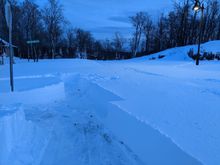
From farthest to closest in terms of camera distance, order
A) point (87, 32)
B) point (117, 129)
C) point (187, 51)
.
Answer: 1. point (87, 32)
2. point (187, 51)
3. point (117, 129)

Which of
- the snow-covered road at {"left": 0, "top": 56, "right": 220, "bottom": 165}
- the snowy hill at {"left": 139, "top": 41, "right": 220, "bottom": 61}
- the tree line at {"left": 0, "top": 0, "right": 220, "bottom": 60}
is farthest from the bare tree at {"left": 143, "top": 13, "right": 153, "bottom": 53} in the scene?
the snow-covered road at {"left": 0, "top": 56, "right": 220, "bottom": 165}

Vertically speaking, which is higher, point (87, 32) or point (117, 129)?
point (87, 32)

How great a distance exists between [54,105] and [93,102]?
1.14 m

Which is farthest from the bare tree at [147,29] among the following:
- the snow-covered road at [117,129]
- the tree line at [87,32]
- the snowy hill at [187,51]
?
the snow-covered road at [117,129]

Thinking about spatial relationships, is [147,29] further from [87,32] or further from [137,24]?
[87,32]

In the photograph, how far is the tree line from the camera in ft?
86.1

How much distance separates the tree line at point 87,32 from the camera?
1033 inches

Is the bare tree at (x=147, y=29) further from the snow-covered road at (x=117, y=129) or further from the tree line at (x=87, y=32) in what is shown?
the snow-covered road at (x=117, y=129)

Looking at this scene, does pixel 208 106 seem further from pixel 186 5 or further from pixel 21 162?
pixel 186 5

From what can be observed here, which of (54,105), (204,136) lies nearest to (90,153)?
(204,136)

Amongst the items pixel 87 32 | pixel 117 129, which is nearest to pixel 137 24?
pixel 87 32

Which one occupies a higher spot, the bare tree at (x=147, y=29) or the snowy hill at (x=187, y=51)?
the bare tree at (x=147, y=29)

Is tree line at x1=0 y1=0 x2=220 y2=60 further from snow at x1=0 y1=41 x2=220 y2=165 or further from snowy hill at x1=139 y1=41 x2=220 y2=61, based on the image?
snow at x1=0 y1=41 x2=220 y2=165

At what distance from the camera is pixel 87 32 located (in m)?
42.4
